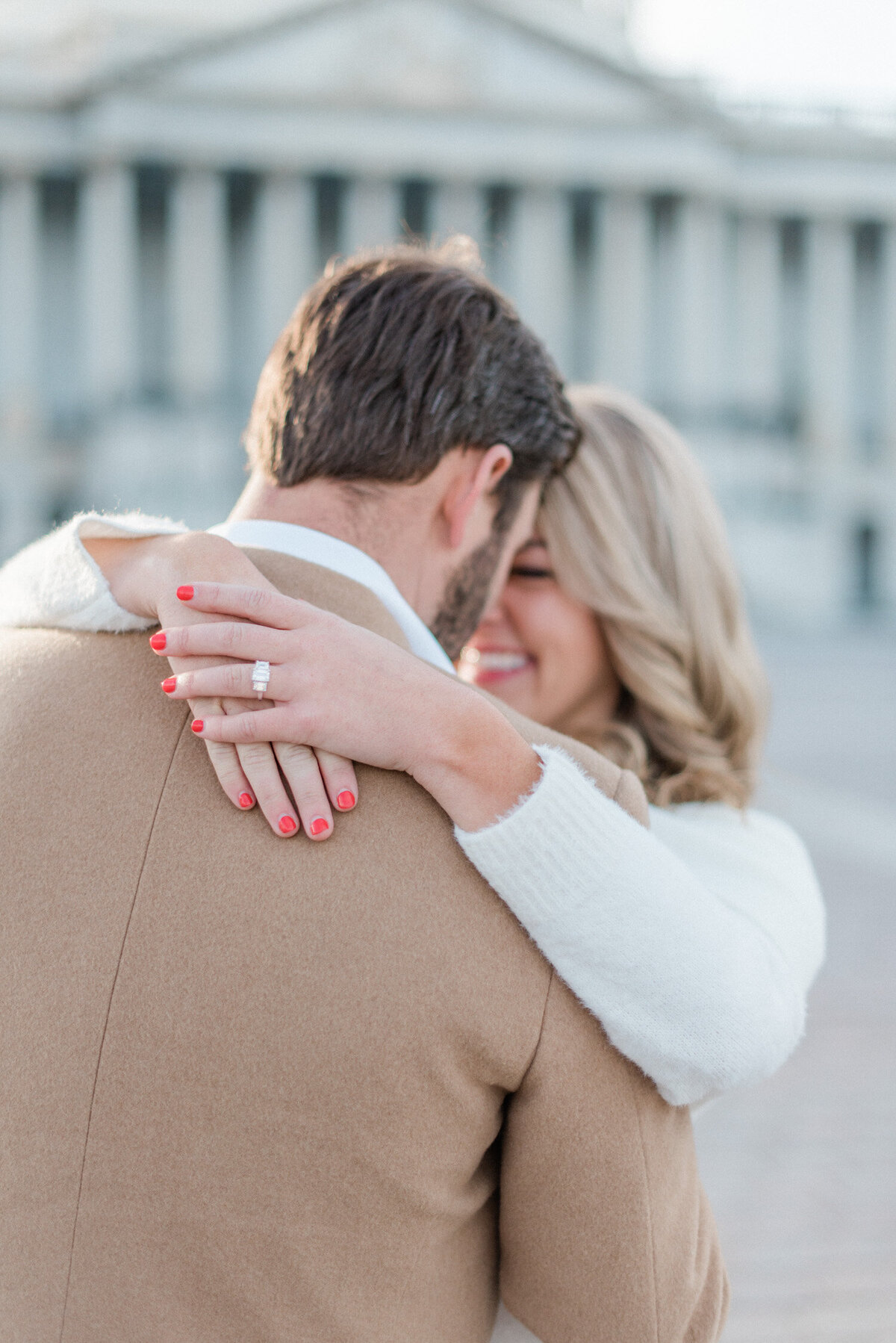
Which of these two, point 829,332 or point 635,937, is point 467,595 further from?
point 829,332

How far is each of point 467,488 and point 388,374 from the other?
0.77 feet

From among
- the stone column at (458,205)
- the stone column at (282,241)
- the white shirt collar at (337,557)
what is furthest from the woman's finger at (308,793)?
the stone column at (458,205)

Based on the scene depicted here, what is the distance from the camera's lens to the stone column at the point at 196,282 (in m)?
34.8

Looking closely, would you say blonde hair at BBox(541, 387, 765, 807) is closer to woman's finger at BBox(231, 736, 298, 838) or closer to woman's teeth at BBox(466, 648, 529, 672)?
woman's teeth at BBox(466, 648, 529, 672)

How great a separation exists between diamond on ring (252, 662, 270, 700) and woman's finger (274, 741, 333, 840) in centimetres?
8

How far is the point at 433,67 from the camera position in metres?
34.8

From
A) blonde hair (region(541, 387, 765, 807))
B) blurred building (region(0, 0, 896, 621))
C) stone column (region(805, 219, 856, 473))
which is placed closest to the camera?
blonde hair (region(541, 387, 765, 807))

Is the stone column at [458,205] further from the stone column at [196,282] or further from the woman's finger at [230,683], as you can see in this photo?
Answer: the woman's finger at [230,683]

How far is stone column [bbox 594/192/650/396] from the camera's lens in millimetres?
36094

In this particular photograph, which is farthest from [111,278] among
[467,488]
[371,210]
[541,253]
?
[467,488]

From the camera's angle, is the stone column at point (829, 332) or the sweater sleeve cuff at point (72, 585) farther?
the stone column at point (829, 332)

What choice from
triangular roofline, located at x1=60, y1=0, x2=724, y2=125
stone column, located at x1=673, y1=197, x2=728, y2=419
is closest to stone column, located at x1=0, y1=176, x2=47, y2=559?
triangular roofline, located at x1=60, y1=0, x2=724, y2=125

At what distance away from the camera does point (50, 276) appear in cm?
3794

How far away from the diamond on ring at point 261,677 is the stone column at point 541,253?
35.5 m
